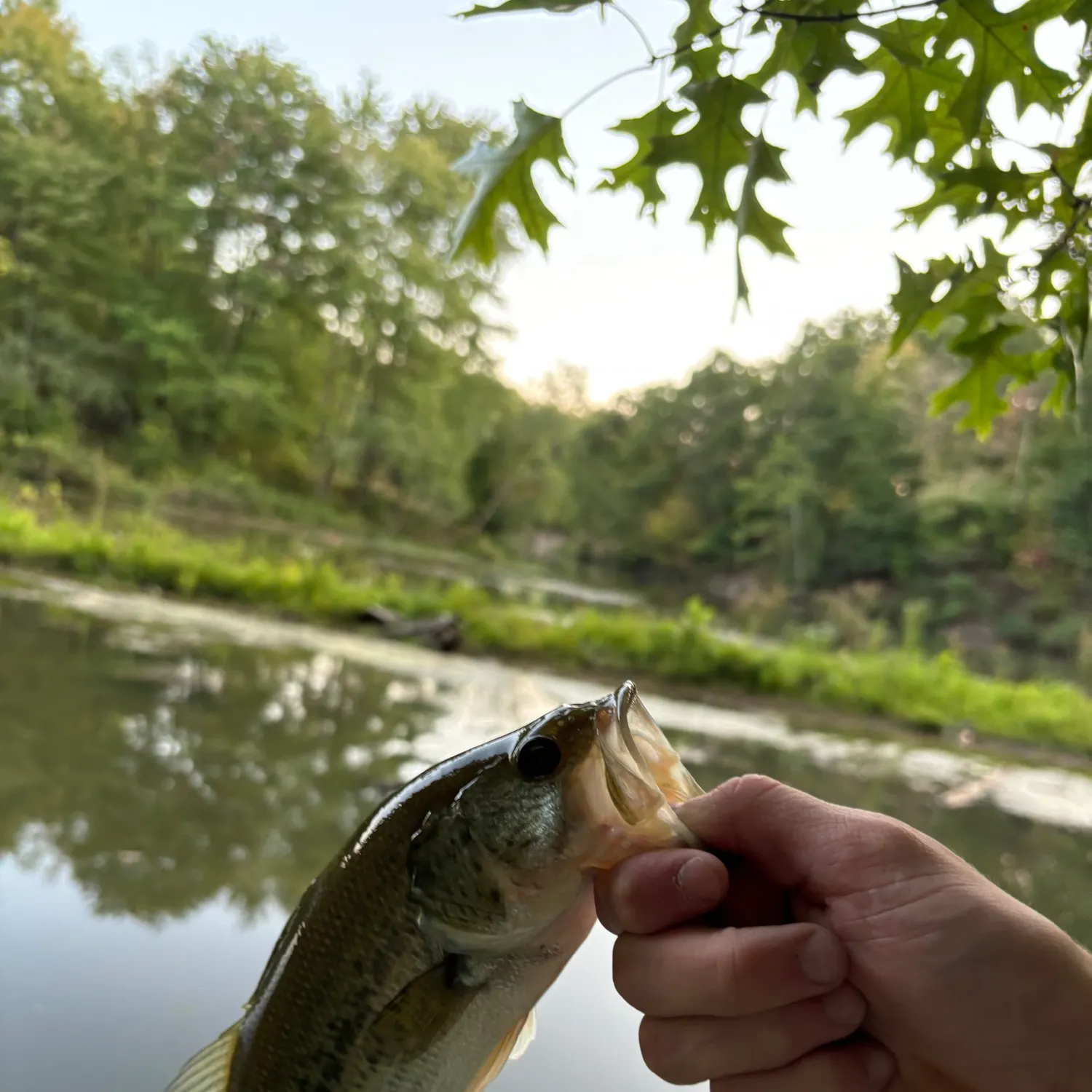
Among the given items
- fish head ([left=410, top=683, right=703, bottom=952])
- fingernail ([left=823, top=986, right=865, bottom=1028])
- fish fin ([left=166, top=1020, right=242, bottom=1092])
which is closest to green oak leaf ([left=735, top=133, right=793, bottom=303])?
fish head ([left=410, top=683, right=703, bottom=952])

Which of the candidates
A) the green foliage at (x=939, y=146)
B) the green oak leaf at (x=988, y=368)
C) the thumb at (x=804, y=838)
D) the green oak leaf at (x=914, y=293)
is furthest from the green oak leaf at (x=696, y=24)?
the thumb at (x=804, y=838)

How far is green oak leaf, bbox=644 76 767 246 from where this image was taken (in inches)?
29.9

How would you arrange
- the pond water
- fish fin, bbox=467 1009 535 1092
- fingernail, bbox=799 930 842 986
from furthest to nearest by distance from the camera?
1. the pond water
2. fish fin, bbox=467 1009 535 1092
3. fingernail, bbox=799 930 842 986

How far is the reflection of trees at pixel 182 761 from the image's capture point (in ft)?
8.15

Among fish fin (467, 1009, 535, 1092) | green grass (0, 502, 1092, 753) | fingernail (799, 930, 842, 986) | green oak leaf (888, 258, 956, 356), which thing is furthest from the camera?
green grass (0, 502, 1092, 753)

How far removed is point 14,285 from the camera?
1330cm

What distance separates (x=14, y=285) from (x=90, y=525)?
8399 mm

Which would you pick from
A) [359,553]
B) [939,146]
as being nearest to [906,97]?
[939,146]

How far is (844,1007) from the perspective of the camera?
26.0 inches

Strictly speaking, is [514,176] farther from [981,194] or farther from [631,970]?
[631,970]

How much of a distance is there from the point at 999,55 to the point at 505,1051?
3.46ft

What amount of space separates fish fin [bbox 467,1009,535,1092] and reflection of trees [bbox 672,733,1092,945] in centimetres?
221

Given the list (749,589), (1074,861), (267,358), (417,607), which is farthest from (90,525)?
(267,358)

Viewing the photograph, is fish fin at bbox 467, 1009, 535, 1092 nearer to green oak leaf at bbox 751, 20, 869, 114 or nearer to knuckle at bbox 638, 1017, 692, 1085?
knuckle at bbox 638, 1017, 692, 1085
